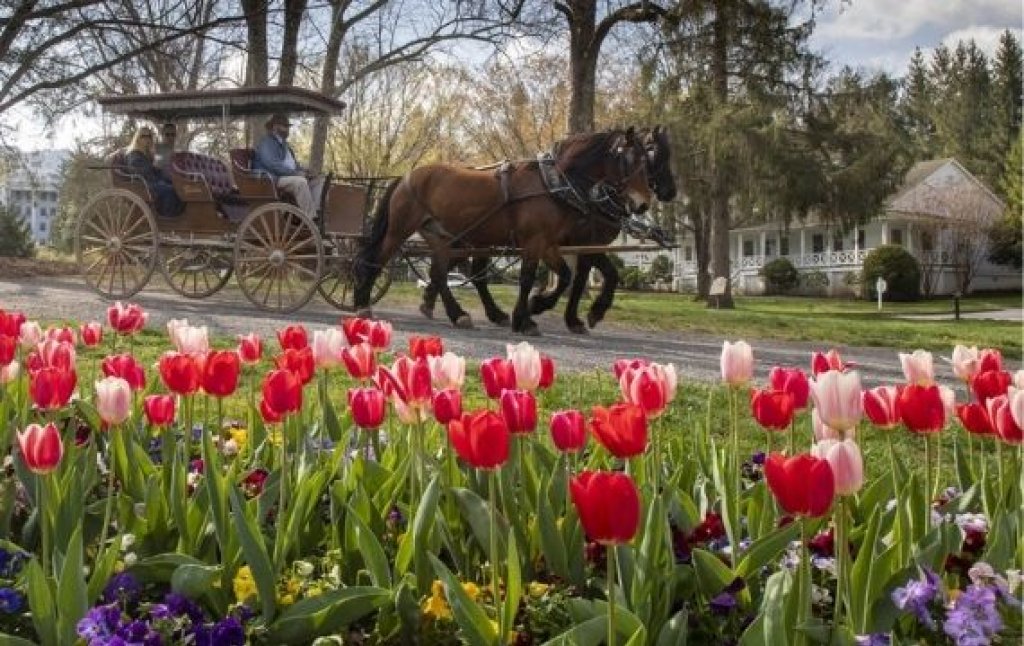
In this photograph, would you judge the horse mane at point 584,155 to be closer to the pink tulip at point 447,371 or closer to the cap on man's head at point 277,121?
the cap on man's head at point 277,121

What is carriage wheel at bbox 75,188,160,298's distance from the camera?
1299 cm

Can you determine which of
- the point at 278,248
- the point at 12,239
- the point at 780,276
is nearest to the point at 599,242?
the point at 278,248

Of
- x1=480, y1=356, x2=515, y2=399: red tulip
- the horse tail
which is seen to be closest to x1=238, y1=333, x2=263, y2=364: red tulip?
x1=480, y1=356, x2=515, y2=399: red tulip

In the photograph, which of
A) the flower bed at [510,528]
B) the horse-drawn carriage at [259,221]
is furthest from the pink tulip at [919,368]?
the horse-drawn carriage at [259,221]

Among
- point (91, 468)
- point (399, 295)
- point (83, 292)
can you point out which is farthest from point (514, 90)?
point (91, 468)

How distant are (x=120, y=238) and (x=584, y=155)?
619 centimetres

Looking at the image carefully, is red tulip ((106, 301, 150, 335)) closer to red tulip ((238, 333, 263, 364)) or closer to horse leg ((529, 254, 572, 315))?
red tulip ((238, 333, 263, 364))

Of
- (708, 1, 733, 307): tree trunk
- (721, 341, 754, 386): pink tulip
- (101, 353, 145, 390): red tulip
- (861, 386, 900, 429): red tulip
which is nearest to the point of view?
(861, 386, 900, 429): red tulip

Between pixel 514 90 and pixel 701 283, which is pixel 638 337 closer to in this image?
pixel 514 90

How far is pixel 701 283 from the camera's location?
130 ft

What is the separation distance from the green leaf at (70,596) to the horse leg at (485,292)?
1046cm

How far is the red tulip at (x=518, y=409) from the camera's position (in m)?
2.20

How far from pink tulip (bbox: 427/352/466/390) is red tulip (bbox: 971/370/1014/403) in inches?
49.5

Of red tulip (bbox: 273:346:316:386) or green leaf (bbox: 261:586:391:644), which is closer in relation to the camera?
green leaf (bbox: 261:586:391:644)
